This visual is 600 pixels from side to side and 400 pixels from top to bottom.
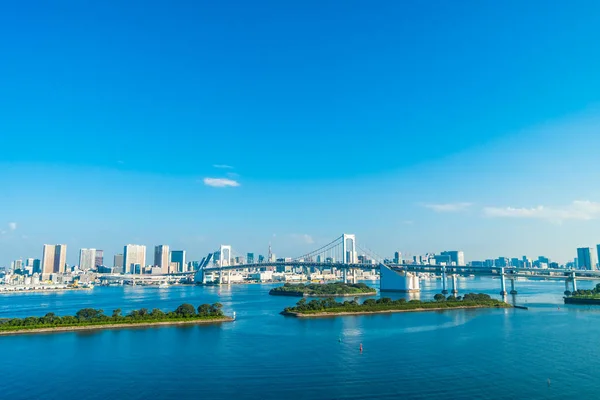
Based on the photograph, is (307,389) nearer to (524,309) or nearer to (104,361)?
(104,361)

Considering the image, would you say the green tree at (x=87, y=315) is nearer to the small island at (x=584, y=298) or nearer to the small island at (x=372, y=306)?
the small island at (x=372, y=306)

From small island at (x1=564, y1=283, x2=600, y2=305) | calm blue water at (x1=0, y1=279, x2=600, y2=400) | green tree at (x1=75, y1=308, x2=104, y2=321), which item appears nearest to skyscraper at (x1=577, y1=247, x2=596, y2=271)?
small island at (x1=564, y1=283, x2=600, y2=305)

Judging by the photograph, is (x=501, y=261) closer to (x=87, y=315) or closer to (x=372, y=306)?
(x=372, y=306)

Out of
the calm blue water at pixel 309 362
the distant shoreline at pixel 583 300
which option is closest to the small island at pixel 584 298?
the distant shoreline at pixel 583 300

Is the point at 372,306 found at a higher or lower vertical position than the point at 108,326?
higher

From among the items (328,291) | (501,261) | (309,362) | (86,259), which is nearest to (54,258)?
(86,259)

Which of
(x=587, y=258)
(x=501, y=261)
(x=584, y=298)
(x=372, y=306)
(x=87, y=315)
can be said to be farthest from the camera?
(x=501, y=261)

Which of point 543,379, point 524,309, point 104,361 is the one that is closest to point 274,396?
point 104,361
